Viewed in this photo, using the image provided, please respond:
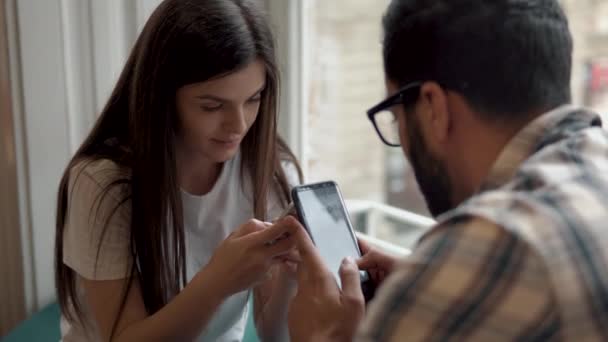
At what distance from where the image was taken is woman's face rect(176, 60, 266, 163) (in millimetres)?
898

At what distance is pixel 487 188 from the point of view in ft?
1.85

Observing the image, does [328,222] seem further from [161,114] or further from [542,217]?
[542,217]

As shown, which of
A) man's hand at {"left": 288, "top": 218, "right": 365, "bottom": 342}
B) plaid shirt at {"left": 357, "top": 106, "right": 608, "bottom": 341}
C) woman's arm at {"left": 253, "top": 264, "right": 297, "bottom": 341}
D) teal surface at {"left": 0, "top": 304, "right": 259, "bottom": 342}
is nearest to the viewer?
plaid shirt at {"left": 357, "top": 106, "right": 608, "bottom": 341}

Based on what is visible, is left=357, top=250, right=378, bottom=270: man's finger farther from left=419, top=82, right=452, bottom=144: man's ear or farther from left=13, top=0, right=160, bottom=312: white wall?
left=13, top=0, right=160, bottom=312: white wall

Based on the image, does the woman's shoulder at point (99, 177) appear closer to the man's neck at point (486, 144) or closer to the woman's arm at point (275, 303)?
the woman's arm at point (275, 303)

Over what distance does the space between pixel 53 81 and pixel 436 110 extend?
2.93 feet

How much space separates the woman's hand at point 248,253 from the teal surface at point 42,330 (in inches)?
14.0

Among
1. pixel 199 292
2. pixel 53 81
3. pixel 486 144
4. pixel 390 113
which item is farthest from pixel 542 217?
pixel 53 81

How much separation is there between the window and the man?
0.72 meters

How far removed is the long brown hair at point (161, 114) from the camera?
893 millimetres

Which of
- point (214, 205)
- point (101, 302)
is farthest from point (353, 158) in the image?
point (101, 302)

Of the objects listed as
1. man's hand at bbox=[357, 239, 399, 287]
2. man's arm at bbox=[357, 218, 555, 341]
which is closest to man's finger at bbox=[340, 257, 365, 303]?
man's hand at bbox=[357, 239, 399, 287]

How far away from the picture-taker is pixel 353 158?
1.59 meters

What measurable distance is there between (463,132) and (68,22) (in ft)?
3.03
